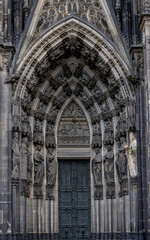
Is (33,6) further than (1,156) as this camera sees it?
Yes

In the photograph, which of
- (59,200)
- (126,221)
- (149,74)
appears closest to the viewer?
(149,74)

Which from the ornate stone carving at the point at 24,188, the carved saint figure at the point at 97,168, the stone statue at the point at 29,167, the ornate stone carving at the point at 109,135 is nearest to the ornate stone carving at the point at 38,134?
the stone statue at the point at 29,167

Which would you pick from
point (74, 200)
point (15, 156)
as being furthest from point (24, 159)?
point (74, 200)

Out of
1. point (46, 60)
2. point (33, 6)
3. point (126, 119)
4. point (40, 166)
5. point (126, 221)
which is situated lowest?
point (126, 221)

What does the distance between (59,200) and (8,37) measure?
5622mm

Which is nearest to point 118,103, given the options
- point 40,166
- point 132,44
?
point 132,44

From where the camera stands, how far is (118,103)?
18.0 metres

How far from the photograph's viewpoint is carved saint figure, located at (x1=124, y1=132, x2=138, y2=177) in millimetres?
16991

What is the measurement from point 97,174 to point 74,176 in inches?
34.9

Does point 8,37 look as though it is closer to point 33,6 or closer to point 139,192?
point 33,6

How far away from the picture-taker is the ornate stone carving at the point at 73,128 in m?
19.2

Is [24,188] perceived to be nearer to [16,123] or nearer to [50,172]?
[50,172]

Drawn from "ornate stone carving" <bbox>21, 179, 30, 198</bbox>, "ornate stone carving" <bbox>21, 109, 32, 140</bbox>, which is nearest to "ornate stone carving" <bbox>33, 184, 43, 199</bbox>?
"ornate stone carving" <bbox>21, 179, 30, 198</bbox>

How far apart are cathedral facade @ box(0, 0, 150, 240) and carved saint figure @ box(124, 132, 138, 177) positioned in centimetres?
→ 3
